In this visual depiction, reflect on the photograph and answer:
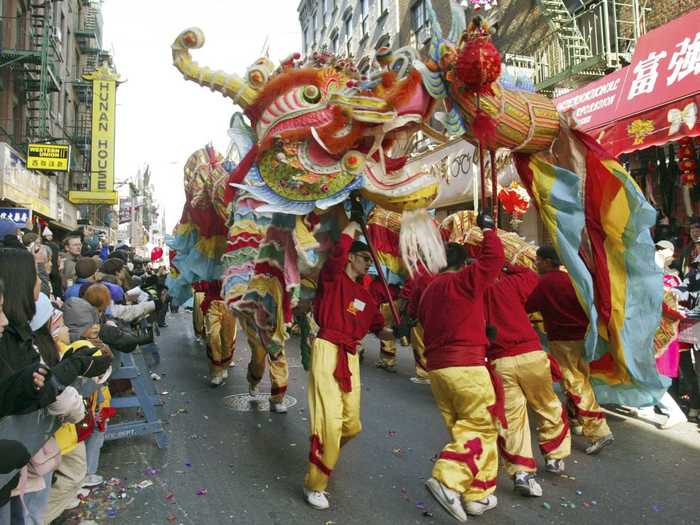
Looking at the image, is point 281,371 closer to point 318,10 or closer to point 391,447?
point 391,447

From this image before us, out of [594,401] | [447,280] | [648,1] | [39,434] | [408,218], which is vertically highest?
[648,1]

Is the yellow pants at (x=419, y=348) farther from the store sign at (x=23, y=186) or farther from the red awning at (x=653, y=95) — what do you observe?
the store sign at (x=23, y=186)

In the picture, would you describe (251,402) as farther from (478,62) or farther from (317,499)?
(478,62)

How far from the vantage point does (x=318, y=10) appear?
98.4ft

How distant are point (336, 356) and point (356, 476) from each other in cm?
99

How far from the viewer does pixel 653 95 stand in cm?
739

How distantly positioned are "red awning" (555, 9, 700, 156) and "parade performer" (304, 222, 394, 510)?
4687 millimetres

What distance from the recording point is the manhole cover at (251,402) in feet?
19.5

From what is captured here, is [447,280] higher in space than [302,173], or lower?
lower

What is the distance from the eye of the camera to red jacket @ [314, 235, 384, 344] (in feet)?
12.5

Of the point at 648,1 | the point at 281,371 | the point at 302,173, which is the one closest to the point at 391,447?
the point at 281,371

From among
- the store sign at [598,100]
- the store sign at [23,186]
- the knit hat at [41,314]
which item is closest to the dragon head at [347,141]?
the knit hat at [41,314]

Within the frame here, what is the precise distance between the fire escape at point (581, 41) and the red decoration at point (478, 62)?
706 centimetres

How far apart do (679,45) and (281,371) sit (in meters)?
6.38
